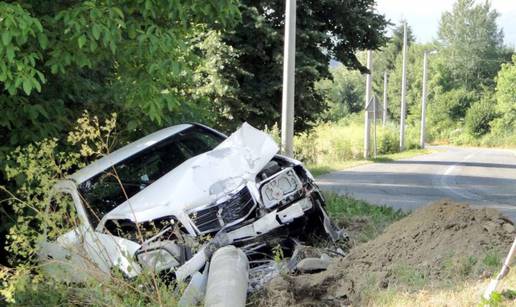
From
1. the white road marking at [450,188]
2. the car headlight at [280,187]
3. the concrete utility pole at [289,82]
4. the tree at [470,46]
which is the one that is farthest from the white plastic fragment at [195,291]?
the tree at [470,46]

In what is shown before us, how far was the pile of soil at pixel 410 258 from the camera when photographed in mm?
5562

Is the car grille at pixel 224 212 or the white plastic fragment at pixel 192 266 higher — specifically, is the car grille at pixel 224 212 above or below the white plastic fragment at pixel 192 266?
above

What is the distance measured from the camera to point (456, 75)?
92.1m

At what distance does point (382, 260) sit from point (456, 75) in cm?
9068

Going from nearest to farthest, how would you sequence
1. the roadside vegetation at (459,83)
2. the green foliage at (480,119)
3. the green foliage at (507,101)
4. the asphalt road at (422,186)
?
the asphalt road at (422,186) → the green foliage at (507,101) → the roadside vegetation at (459,83) → the green foliage at (480,119)

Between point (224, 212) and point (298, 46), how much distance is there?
588 inches

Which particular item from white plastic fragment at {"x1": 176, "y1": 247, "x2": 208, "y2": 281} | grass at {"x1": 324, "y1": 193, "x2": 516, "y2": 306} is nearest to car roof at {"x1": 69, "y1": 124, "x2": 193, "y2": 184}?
white plastic fragment at {"x1": 176, "y1": 247, "x2": 208, "y2": 281}

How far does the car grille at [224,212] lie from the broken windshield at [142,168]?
1136 mm

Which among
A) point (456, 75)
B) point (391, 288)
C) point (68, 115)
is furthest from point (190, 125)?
point (456, 75)

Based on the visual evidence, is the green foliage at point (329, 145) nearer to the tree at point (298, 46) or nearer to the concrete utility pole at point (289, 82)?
the tree at point (298, 46)

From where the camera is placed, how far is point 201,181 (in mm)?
6859

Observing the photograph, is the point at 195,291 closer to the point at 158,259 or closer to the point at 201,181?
the point at 158,259

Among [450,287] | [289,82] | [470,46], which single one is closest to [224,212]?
[450,287]

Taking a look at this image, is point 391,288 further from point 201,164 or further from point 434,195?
point 434,195
